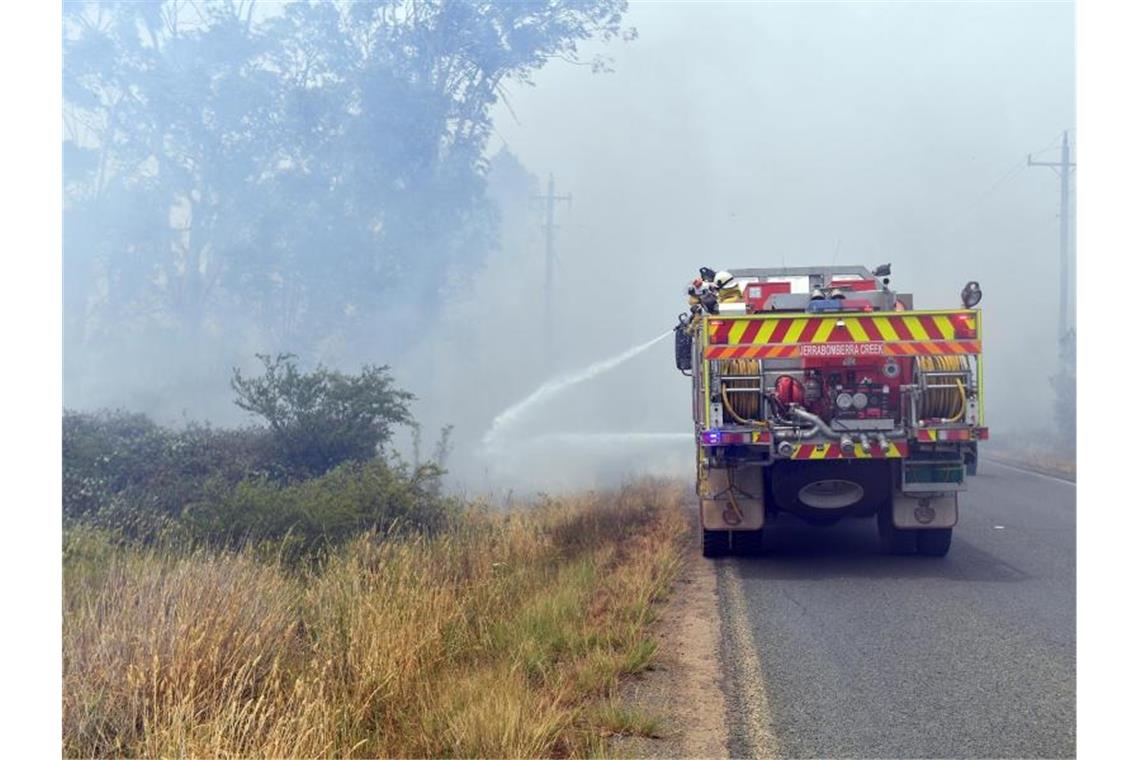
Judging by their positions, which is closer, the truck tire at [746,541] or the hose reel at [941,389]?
the hose reel at [941,389]

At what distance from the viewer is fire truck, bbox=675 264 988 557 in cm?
957

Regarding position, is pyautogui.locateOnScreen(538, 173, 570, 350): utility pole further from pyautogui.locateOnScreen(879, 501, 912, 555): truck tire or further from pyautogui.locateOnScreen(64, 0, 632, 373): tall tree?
pyautogui.locateOnScreen(879, 501, 912, 555): truck tire

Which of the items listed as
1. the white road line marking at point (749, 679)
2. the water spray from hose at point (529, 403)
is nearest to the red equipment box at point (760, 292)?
the white road line marking at point (749, 679)

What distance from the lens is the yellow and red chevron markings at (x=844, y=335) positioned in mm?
9602

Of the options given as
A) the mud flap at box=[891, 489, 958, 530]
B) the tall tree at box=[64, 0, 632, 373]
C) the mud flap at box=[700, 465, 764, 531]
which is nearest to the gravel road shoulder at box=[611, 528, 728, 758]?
the mud flap at box=[700, 465, 764, 531]

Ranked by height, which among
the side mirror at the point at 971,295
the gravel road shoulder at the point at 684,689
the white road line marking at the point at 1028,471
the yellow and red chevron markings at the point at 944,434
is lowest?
the white road line marking at the point at 1028,471

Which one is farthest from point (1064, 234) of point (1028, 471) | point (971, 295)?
point (971, 295)

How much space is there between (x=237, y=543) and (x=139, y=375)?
1452cm

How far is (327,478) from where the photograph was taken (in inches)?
480

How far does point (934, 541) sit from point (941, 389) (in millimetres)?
1531

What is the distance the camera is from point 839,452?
9.50 meters

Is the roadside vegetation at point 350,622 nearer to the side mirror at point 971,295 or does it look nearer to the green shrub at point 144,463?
the green shrub at point 144,463

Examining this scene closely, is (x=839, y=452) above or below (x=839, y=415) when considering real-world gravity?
below

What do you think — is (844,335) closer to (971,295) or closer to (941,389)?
(941,389)
